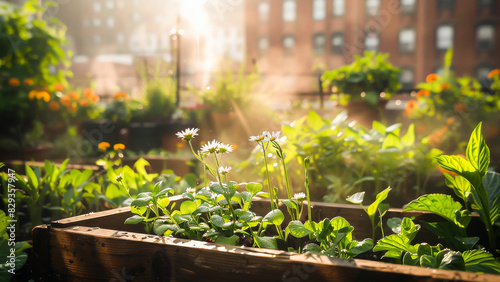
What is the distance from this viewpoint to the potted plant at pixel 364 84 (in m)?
3.18

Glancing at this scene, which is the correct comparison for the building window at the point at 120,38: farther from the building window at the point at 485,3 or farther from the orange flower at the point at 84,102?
the orange flower at the point at 84,102

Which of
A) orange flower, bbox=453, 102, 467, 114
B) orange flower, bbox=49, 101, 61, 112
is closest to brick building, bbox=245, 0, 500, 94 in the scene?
Result: orange flower, bbox=453, 102, 467, 114

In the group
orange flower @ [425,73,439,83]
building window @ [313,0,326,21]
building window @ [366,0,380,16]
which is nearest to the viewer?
orange flower @ [425,73,439,83]

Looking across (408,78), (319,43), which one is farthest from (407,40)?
(319,43)

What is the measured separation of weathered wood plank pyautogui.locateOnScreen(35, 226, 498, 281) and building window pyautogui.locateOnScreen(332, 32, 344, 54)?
27187 millimetres

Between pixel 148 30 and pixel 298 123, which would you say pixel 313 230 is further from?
pixel 148 30

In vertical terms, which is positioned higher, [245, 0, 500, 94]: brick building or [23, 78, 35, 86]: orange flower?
[245, 0, 500, 94]: brick building

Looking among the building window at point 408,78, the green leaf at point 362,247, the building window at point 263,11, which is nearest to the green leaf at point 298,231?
the green leaf at point 362,247

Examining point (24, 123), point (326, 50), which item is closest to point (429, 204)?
point (24, 123)

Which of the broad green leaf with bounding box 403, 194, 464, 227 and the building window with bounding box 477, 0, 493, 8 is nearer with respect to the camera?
the broad green leaf with bounding box 403, 194, 464, 227

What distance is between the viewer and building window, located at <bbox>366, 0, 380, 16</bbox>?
24.6 m

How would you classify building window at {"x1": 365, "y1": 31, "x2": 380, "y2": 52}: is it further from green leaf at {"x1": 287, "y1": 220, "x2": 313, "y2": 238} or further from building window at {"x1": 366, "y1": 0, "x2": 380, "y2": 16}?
green leaf at {"x1": 287, "y1": 220, "x2": 313, "y2": 238}

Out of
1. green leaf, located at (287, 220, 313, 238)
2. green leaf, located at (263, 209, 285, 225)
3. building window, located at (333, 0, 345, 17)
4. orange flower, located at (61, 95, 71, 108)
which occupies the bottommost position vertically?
green leaf, located at (287, 220, 313, 238)

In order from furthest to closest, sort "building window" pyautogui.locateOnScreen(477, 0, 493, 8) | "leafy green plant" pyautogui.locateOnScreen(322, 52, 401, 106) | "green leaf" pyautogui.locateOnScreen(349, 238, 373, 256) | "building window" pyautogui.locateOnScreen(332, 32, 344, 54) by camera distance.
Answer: "building window" pyautogui.locateOnScreen(332, 32, 344, 54) → "building window" pyautogui.locateOnScreen(477, 0, 493, 8) → "leafy green plant" pyautogui.locateOnScreen(322, 52, 401, 106) → "green leaf" pyautogui.locateOnScreen(349, 238, 373, 256)
